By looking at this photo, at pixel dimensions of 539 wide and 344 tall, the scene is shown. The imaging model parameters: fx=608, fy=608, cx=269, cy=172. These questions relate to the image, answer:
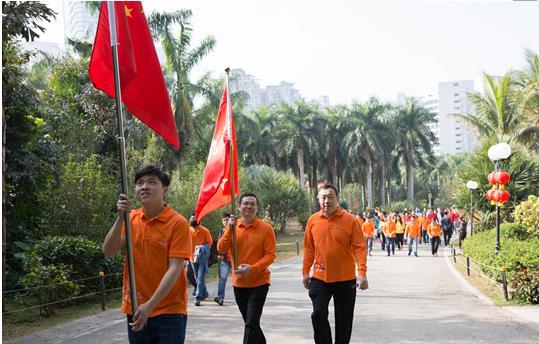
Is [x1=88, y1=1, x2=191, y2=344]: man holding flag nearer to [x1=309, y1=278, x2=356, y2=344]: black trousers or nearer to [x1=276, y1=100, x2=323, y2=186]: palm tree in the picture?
[x1=309, y1=278, x2=356, y2=344]: black trousers

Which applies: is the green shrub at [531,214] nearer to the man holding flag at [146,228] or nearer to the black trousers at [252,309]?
the black trousers at [252,309]

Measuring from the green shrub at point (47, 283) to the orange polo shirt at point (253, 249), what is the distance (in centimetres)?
538

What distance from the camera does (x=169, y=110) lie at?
15.9 feet

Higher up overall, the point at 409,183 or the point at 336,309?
the point at 409,183

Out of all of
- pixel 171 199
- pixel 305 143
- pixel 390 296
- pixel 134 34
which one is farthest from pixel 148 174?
pixel 305 143

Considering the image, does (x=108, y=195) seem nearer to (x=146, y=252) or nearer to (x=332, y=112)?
(x=146, y=252)

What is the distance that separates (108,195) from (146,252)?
42.7 ft

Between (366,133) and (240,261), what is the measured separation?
2092 inches

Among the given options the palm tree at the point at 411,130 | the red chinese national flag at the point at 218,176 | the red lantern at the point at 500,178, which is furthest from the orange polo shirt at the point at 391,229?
the palm tree at the point at 411,130

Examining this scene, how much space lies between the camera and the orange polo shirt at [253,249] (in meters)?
6.59

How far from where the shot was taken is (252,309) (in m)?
6.38

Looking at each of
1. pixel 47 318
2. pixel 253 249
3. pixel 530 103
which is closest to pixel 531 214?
pixel 530 103

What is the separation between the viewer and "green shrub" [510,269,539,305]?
34.1ft

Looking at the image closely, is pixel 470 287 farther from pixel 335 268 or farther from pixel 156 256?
pixel 156 256
